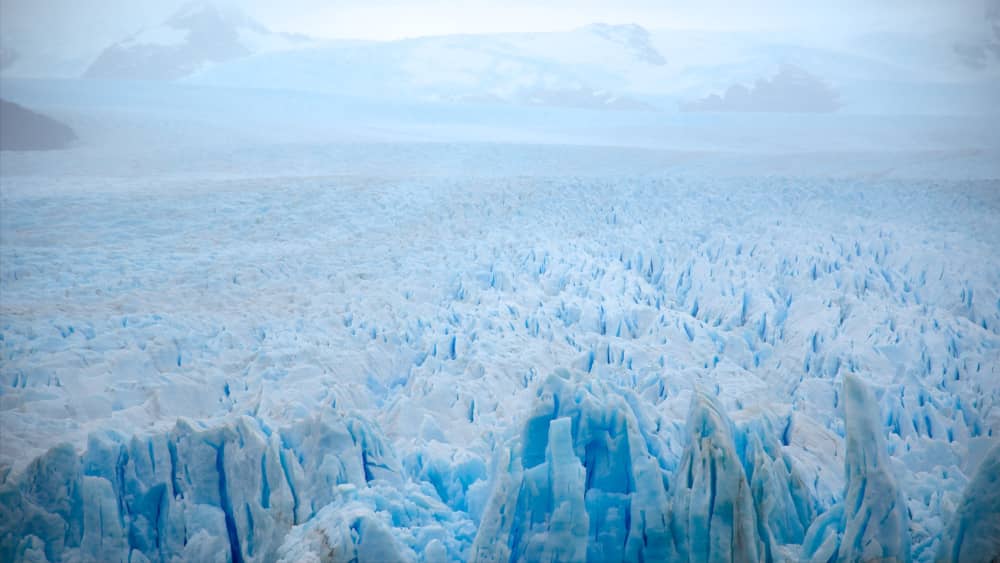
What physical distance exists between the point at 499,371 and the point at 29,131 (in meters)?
9.94

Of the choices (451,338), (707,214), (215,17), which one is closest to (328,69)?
(215,17)

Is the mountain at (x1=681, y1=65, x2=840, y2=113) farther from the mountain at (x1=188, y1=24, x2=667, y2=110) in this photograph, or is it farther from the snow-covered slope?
the mountain at (x1=188, y1=24, x2=667, y2=110)

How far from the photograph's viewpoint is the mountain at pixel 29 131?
10.3 metres

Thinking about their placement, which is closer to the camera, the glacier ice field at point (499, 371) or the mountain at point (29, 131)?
the glacier ice field at point (499, 371)

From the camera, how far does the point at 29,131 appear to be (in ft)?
34.8

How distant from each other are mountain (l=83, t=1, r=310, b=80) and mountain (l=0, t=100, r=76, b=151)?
765 centimetres

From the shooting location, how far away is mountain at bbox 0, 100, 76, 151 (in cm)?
1027

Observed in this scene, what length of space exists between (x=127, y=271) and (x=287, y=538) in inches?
155

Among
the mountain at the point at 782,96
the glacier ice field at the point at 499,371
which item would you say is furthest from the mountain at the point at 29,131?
the mountain at the point at 782,96

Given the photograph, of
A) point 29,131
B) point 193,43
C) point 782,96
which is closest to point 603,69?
point 782,96

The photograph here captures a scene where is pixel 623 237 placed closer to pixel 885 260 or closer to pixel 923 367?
pixel 885 260

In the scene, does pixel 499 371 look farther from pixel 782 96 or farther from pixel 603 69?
pixel 603 69

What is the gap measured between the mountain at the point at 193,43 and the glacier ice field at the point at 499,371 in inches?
484

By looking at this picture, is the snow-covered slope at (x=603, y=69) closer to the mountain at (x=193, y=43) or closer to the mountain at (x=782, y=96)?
the mountain at (x=782, y=96)
